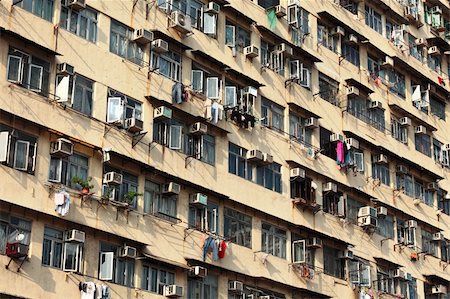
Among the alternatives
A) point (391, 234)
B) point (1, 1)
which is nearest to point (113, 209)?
point (1, 1)

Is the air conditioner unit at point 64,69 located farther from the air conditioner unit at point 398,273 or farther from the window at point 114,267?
the air conditioner unit at point 398,273

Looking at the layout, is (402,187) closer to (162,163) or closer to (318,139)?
(318,139)

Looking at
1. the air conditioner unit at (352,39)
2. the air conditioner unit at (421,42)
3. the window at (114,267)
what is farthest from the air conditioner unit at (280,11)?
the window at (114,267)

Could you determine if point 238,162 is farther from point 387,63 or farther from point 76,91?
point 387,63

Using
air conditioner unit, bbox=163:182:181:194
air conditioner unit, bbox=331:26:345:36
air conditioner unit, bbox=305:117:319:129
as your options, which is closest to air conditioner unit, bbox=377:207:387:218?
air conditioner unit, bbox=305:117:319:129

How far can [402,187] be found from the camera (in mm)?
26781

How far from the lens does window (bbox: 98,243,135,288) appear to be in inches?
679

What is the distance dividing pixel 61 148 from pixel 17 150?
0.85 m

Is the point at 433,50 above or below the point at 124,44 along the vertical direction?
above

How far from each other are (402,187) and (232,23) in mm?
8184

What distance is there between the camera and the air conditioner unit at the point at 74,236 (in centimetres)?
1672

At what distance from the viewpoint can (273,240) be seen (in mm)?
21469

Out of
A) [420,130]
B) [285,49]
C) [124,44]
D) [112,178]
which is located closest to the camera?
Answer: [112,178]

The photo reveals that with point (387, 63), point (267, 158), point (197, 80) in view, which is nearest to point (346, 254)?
point (267, 158)
